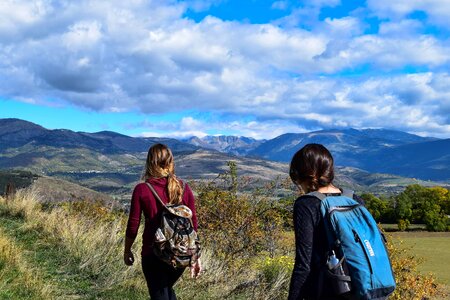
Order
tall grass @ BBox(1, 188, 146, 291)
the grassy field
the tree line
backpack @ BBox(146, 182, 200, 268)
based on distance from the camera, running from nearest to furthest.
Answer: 1. backpack @ BBox(146, 182, 200, 268)
2. tall grass @ BBox(1, 188, 146, 291)
3. the grassy field
4. the tree line

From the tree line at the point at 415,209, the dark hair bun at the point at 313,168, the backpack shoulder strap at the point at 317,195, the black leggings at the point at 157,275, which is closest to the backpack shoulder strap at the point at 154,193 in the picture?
the black leggings at the point at 157,275

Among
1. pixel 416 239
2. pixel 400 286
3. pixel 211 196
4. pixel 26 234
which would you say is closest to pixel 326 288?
pixel 26 234

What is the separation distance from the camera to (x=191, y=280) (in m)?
6.70

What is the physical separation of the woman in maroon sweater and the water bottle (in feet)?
5.99

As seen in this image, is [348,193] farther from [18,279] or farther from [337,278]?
[18,279]

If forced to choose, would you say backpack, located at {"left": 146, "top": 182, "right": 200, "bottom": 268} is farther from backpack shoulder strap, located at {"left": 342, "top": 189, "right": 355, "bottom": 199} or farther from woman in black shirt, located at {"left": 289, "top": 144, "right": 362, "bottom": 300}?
backpack shoulder strap, located at {"left": 342, "top": 189, "right": 355, "bottom": 199}

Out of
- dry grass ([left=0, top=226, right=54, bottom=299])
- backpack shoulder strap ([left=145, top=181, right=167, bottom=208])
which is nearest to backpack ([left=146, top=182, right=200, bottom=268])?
backpack shoulder strap ([left=145, top=181, right=167, bottom=208])

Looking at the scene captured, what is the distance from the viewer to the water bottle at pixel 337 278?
272cm

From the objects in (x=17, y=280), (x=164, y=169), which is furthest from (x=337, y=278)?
(x=17, y=280)

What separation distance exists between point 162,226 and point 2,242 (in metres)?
3.16

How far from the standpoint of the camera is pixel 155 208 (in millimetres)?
4180

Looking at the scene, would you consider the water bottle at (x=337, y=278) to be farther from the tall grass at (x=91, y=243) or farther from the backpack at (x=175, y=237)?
the tall grass at (x=91, y=243)

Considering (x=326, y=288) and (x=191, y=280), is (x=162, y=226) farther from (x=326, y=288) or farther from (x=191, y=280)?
(x=191, y=280)

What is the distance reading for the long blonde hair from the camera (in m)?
4.24
